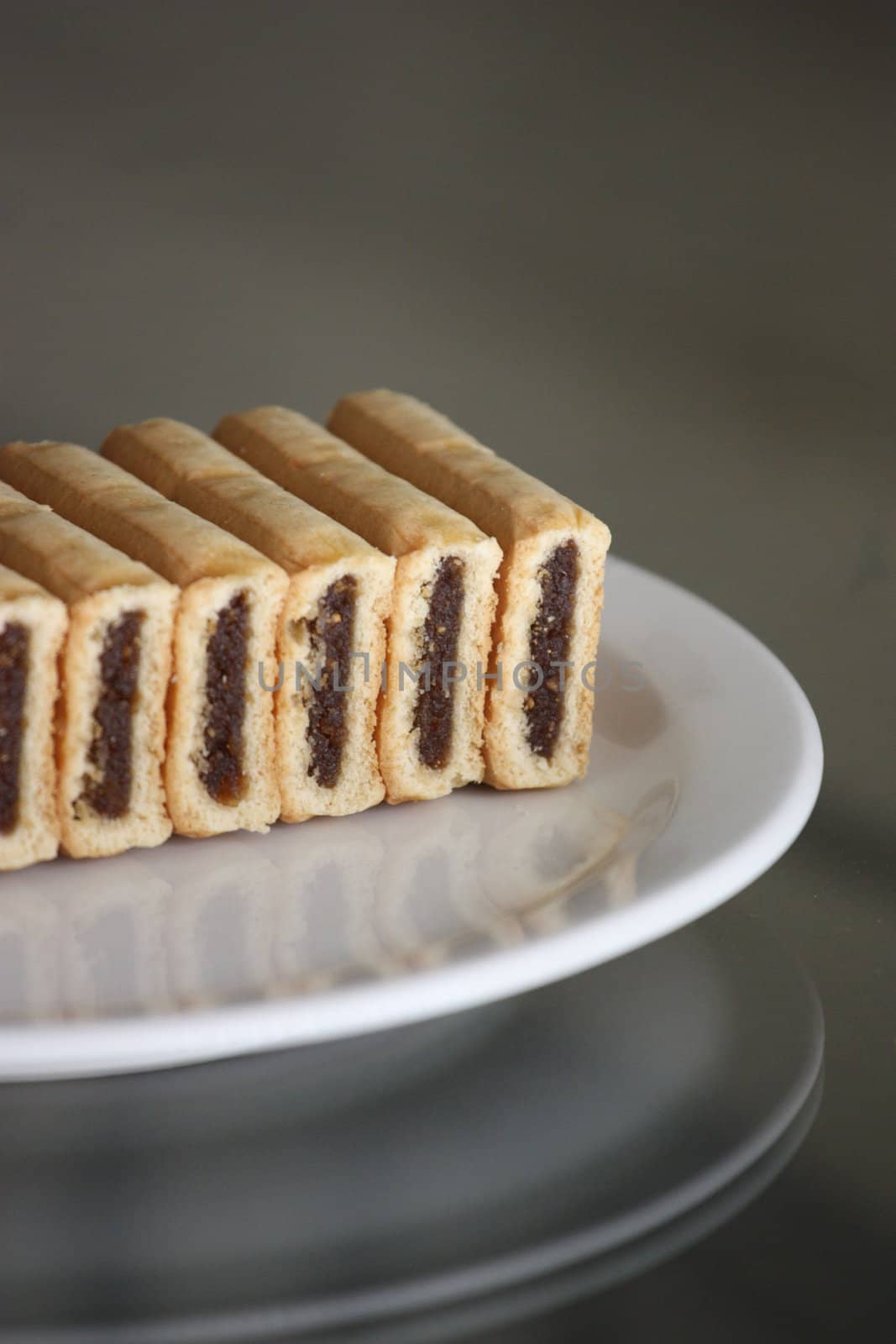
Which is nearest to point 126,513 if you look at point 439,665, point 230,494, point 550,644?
point 230,494

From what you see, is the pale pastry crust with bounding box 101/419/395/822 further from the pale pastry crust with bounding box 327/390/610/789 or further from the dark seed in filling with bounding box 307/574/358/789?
the pale pastry crust with bounding box 327/390/610/789

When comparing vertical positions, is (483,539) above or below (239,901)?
above

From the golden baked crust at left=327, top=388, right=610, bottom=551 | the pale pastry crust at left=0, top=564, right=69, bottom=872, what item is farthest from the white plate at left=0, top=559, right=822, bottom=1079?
the golden baked crust at left=327, top=388, right=610, bottom=551

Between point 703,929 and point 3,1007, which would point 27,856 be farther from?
point 703,929

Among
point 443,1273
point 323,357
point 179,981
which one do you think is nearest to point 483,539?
point 179,981

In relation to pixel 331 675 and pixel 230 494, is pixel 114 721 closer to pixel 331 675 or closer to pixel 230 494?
pixel 331 675

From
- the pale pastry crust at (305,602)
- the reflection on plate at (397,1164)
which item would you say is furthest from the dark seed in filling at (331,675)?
the reflection on plate at (397,1164)
